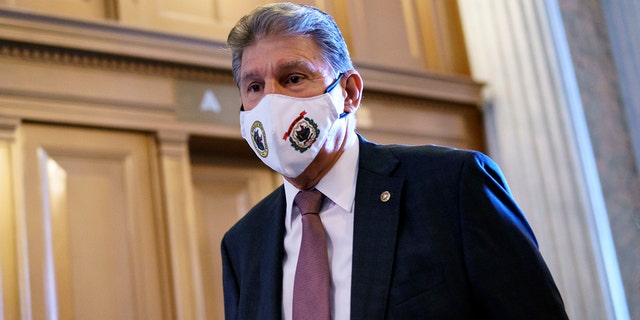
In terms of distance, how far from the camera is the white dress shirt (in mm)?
2078

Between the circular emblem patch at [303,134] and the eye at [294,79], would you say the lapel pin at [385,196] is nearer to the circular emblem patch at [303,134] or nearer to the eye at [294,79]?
the circular emblem patch at [303,134]

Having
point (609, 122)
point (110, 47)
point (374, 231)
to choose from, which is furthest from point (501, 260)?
point (609, 122)

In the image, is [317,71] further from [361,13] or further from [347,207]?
[361,13]

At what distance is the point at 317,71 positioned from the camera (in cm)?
230

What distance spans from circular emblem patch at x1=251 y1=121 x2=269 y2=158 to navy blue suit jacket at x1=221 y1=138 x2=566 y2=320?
27 cm

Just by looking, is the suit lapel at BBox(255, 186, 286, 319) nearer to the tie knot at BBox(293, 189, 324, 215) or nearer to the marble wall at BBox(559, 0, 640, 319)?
the tie knot at BBox(293, 189, 324, 215)

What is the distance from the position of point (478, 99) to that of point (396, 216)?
182 inches

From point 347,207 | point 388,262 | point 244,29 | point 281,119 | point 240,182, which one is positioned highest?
point 240,182

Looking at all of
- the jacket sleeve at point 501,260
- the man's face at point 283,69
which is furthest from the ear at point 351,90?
the jacket sleeve at point 501,260

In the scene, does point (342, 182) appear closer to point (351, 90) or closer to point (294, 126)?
point (294, 126)

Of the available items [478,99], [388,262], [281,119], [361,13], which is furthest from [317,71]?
[478,99]

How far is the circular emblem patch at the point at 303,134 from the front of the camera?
7.42 feet

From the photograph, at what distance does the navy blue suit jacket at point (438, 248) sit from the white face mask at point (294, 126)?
5.5 inches

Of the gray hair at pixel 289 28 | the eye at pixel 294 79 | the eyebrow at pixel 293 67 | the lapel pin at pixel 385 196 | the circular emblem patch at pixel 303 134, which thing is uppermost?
the gray hair at pixel 289 28
